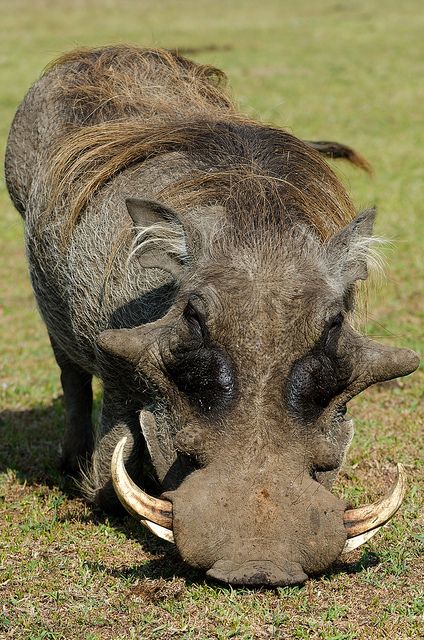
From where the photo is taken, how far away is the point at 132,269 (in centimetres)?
407

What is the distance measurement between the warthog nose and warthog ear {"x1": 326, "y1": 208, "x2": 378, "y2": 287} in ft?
3.55

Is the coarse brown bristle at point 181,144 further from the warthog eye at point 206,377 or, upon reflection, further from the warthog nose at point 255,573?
the warthog nose at point 255,573

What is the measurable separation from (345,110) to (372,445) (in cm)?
1153

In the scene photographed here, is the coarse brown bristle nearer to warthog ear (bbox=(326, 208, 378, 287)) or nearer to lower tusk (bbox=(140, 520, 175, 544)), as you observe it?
warthog ear (bbox=(326, 208, 378, 287))

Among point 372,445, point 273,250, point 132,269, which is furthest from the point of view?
point 372,445

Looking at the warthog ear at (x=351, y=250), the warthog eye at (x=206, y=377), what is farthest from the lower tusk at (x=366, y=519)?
the warthog ear at (x=351, y=250)

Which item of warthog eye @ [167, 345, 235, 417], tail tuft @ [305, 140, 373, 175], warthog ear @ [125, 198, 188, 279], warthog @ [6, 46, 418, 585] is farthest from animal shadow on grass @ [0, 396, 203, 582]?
tail tuft @ [305, 140, 373, 175]

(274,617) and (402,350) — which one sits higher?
(402,350)

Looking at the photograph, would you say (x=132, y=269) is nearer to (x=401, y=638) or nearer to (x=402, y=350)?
(x=402, y=350)

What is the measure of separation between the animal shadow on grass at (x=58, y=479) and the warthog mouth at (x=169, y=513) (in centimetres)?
37

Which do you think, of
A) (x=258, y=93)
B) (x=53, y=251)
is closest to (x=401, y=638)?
(x=53, y=251)

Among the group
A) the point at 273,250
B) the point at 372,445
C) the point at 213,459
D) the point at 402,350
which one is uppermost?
the point at 273,250

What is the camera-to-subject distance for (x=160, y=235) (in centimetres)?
383

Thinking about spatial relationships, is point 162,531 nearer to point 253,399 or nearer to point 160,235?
point 253,399
